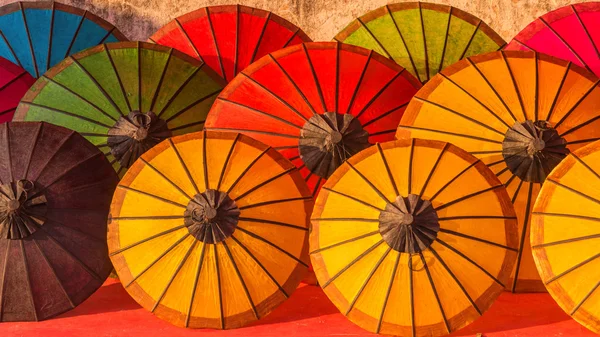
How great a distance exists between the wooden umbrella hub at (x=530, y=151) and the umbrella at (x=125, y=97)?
3272 millimetres

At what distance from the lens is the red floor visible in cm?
792

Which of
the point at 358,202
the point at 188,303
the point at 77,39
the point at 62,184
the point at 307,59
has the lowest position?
the point at 188,303

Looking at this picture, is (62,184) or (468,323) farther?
(62,184)

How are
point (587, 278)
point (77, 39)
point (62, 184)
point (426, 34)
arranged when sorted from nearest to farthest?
point (587, 278) → point (62, 184) → point (426, 34) → point (77, 39)

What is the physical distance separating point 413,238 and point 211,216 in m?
1.78

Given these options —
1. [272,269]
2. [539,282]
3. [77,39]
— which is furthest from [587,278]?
[77,39]

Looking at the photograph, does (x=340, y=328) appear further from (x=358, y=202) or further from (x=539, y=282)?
(x=539, y=282)

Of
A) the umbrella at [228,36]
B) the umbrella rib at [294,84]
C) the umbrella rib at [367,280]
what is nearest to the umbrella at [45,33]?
the umbrella at [228,36]

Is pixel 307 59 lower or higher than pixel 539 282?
higher

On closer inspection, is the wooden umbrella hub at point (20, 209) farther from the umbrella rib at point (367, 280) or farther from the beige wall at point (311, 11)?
the beige wall at point (311, 11)

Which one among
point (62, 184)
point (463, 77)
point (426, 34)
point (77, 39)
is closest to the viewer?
point (62, 184)

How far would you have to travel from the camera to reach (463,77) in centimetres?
896

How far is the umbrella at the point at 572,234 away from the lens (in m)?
7.75

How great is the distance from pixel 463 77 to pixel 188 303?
3.52m
